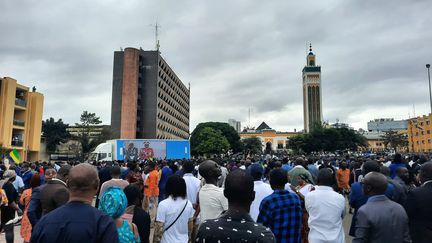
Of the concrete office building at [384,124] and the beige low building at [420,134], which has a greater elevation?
the concrete office building at [384,124]

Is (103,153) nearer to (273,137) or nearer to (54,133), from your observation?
(54,133)

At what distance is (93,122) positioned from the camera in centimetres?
4938

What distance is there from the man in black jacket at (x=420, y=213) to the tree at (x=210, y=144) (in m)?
59.7

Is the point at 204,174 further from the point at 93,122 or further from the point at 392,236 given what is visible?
the point at 93,122

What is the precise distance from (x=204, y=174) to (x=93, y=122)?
4890cm

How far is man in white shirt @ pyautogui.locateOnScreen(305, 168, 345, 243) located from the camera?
411cm

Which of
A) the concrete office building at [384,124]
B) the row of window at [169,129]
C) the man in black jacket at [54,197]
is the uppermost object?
the concrete office building at [384,124]

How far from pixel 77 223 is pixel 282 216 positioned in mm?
2419

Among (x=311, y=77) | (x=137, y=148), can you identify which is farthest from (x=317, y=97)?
(x=137, y=148)

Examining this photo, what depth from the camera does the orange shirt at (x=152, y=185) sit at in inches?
373

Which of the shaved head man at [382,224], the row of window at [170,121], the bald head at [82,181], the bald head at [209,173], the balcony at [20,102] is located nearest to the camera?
the bald head at [82,181]

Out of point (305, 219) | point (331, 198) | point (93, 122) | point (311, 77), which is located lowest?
point (305, 219)

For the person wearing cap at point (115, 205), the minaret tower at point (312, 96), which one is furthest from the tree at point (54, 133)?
the minaret tower at point (312, 96)

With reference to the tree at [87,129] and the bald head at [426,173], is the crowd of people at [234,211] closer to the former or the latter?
the bald head at [426,173]
